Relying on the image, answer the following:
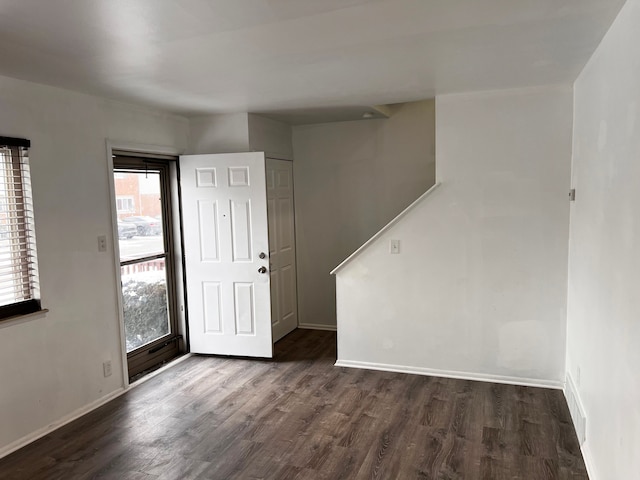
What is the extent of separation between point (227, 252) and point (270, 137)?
125 cm

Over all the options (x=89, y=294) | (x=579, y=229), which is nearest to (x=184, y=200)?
(x=89, y=294)

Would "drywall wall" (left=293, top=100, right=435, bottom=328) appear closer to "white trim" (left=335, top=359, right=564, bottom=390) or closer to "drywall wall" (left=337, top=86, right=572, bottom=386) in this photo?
"drywall wall" (left=337, top=86, right=572, bottom=386)

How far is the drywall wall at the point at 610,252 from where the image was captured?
69.2 inches

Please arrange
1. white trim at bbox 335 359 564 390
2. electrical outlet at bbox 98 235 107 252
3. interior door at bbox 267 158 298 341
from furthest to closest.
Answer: interior door at bbox 267 158 298 341
white trim at bbox 335 359 564 390
electrical outlet at bbox 98 235 107 252

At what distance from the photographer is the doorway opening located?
3893mm

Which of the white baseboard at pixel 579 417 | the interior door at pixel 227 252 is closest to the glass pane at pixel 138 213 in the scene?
the interior door at pixel 227 252

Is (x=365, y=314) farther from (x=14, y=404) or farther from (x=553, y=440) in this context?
(x=14, y=404)

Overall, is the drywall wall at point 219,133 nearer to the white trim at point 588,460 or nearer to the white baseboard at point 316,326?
the white baseboard at point 316,326

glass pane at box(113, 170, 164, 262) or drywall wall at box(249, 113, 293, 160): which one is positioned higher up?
drywall wall at box(249, 113, 293, 160)

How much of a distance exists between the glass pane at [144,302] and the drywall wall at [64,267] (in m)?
0.33

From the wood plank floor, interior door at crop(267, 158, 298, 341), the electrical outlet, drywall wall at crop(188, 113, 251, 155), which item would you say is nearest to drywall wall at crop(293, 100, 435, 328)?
interior door at crop(267, 158, 298, 341)

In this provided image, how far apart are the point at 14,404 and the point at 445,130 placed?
11.7 ft

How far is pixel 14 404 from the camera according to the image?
2.87 metres

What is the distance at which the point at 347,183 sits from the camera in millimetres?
5047
